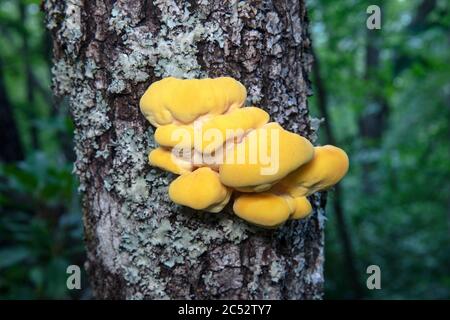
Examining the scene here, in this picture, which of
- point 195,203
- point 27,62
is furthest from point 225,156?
point 27,62

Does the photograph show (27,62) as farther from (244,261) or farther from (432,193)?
(432,193)

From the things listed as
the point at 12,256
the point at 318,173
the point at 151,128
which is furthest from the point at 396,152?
the point at 151,128

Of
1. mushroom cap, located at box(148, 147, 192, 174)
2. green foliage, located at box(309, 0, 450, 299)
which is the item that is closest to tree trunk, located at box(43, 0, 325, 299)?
mushroom cap, located at box(148, 147, 192, 174)

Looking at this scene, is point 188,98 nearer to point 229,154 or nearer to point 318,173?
point 229,154

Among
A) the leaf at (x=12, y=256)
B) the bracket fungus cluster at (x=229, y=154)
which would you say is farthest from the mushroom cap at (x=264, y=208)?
the leaf at (x=12, y=256)

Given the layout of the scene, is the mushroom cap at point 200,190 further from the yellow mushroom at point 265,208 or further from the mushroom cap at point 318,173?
the mushroom cap at point 318,173

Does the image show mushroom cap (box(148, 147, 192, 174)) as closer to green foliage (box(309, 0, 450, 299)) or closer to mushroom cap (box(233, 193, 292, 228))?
mushroom cap (box(233, 193, 292, 228))
